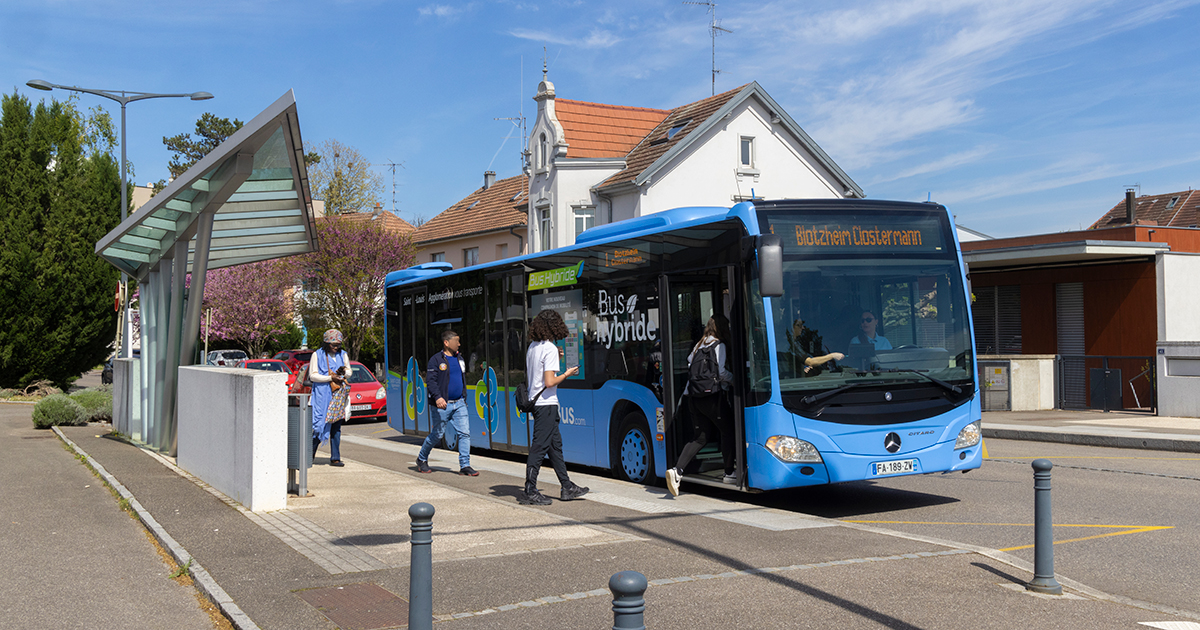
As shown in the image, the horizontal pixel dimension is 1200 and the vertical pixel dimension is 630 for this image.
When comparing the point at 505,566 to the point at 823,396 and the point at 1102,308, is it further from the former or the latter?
the point at 1102,308

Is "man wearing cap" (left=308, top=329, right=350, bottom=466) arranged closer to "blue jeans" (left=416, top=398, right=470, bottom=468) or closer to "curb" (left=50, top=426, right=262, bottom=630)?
"blue jeans" (left=416, top=398, right=470, bottom=468)

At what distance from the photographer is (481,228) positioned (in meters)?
47.2

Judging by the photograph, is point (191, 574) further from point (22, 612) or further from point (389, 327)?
point (389, 327)

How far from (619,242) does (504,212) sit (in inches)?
1435

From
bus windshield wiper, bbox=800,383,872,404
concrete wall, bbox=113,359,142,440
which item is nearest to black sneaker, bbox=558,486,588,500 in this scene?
bus windshield wiper, bbox=800,383,872,404

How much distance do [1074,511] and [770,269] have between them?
3.79 metres

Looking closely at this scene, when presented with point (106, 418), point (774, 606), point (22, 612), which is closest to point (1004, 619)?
point (774, 606)

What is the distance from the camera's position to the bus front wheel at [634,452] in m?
11.1

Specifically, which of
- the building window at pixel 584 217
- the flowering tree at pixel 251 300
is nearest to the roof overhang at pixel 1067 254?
the building window at pixel 584 217

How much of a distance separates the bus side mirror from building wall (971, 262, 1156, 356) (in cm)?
1837

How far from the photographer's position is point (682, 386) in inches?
415

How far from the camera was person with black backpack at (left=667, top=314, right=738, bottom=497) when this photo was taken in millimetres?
9609

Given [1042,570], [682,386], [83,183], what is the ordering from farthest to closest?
1. [83,183]
2. [682,386]
3. [1042,570]

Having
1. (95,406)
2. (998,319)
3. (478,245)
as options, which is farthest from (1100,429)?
(478,245)
